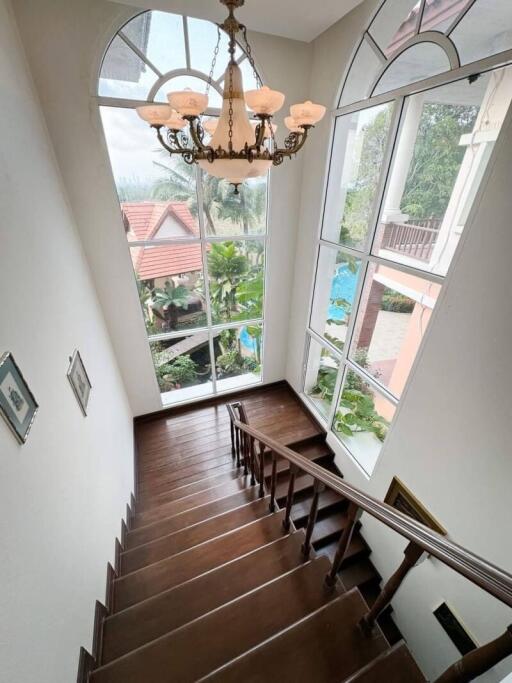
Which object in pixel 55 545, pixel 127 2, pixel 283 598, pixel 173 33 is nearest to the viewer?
pixel 55 545

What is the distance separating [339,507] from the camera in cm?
339

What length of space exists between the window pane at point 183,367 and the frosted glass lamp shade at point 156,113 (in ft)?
8.70

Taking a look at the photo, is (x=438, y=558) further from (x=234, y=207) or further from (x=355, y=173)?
(x=234, y=207)

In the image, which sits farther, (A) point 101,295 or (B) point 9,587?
(A) point 101,295

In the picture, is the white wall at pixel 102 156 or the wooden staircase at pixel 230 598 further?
the white wall at pixel 102 156

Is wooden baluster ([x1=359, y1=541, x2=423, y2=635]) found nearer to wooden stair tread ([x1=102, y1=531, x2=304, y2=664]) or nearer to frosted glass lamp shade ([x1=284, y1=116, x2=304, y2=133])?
wooden stair tread ([x1=102, y1=531, x2=304, y2=664])

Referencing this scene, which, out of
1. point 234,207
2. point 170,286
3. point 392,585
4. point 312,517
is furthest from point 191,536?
point 234,207

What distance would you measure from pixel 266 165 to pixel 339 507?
139 inches

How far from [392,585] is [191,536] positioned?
1.70 meters

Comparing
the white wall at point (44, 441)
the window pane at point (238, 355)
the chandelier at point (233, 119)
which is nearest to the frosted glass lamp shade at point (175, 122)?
the chandelier at point (233, 119)

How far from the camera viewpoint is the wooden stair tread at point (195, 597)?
154 centimetres

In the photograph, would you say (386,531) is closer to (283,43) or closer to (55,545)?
(55,545)

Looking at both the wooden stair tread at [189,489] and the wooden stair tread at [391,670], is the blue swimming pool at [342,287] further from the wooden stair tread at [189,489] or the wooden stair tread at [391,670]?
the wooden stair tread at [391,670]

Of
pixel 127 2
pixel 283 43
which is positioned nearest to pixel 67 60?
pixel 127 2
